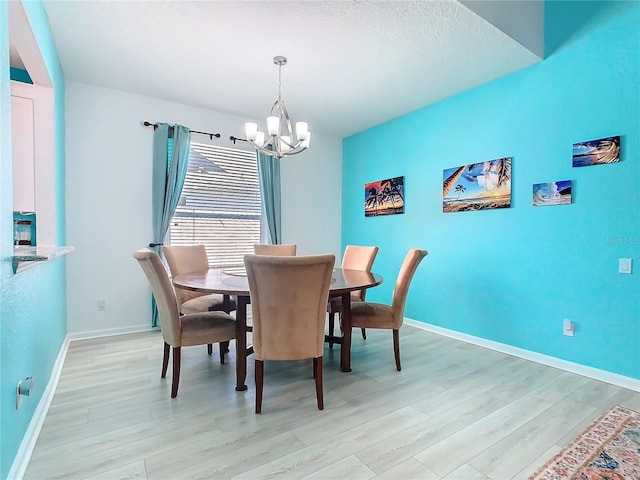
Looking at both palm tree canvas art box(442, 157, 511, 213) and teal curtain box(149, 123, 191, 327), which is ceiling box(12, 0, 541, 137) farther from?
palm tree canvas art box(442, 157, 511, 213)

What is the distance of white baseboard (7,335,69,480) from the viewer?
1.39 m

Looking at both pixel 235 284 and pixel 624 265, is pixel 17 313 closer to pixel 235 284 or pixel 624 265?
pixel 235 284

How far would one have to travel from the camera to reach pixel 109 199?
3502 mm

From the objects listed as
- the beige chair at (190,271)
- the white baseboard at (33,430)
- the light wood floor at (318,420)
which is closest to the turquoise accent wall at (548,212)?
the light wood floor at (318,420)

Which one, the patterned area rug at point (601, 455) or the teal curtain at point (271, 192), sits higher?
the teal curtain at point (271, 192)

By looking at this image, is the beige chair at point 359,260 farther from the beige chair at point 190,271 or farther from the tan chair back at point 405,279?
the beige chair at point 190,271

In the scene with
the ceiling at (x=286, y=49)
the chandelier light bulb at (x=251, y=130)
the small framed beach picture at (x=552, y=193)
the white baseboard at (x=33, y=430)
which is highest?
the ceiling at (x=286, y=49)

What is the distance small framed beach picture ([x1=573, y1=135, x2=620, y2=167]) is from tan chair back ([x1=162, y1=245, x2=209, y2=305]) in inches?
136

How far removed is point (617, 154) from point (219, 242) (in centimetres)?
398

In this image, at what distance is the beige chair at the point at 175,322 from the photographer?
2.06 m

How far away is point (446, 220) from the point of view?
3658mm

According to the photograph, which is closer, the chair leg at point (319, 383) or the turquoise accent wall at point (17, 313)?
the turquoise accent wall at point (17, 313)

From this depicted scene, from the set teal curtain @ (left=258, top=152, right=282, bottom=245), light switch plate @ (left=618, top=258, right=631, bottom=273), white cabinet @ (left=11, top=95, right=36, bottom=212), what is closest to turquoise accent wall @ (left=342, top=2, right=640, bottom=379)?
light switch plate @ (left=618, top=258, right=631, bottom=273)

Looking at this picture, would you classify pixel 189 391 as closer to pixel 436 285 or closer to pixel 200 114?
pixel 436 285
